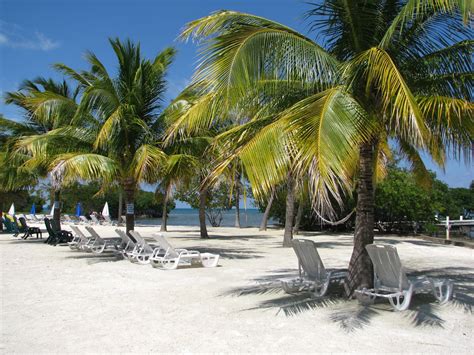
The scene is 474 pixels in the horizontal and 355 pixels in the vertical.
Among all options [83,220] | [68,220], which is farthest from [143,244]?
[68,220]

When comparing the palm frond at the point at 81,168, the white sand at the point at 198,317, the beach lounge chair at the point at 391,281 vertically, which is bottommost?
the white sand at the point at 198,317

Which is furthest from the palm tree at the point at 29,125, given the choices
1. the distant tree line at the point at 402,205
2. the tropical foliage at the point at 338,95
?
the distant tree line at the point at 402,205

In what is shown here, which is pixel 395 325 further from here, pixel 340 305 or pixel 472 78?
pixel 472 78

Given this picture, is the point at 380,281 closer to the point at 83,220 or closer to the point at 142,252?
the point at 142,252

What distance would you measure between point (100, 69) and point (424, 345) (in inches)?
444

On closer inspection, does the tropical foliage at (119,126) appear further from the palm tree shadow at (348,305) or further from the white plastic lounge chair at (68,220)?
the white plastic lounge chair at (68,220)

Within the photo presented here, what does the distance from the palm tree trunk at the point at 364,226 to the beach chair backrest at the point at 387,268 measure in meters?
0.49

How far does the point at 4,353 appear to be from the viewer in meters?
4.71

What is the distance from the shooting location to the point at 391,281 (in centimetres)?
643

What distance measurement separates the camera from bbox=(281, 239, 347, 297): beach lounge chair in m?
7.13

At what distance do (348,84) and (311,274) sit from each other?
3.03 m

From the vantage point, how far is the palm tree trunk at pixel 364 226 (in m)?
7.10

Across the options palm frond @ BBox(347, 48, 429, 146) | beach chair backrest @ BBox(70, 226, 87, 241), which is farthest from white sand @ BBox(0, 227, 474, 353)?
beach chair backrest @ BBox(70, 226, 87, 241)

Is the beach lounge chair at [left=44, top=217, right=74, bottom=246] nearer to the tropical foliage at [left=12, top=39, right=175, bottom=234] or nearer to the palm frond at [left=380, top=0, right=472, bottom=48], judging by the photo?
the tropical foliage at [left=12, top=39, right=175, bottom=234]
